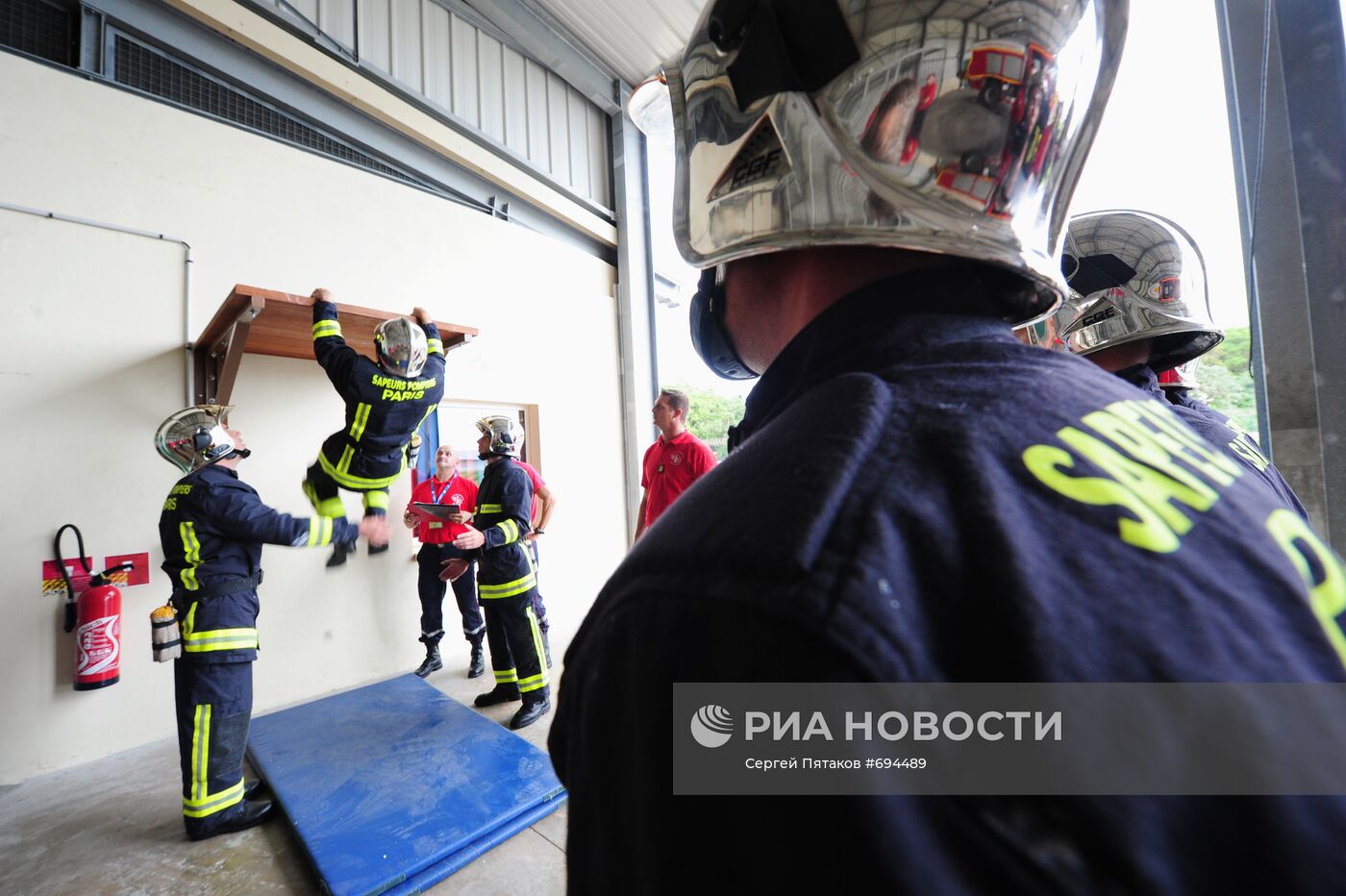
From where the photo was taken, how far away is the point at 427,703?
402 cm

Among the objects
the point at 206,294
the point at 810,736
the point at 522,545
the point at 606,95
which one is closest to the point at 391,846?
the point at 522,545

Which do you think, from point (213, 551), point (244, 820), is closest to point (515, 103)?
point (213, 551)

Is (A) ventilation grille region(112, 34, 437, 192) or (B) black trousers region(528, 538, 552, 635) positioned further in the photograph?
(B) black trousers region(528, 538, 552, 635)

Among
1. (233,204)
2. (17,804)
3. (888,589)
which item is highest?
(233,204)

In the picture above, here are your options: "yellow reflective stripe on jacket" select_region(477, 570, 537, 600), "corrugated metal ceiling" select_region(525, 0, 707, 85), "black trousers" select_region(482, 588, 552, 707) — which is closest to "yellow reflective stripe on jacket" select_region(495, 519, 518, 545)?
"yellow reflective stripe on jacket" select_region(477, 570, 537, 600)

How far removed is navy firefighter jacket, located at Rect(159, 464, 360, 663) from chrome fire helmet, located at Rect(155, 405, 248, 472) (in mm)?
137

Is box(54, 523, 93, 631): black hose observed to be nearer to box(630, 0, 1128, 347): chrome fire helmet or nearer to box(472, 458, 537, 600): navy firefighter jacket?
box(472, 458, 537, 600): navy firefighter jacket

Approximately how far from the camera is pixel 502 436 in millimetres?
4371

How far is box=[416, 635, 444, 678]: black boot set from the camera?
193 inches

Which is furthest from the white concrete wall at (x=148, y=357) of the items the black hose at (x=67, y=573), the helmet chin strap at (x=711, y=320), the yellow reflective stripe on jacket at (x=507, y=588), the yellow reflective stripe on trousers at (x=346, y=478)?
the helmet chin strap at (x=711, y=320)

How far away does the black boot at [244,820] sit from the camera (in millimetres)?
2762

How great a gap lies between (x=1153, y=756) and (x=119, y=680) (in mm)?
4961

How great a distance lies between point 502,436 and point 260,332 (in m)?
1.66

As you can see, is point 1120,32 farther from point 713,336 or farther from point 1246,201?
point 1246,201
